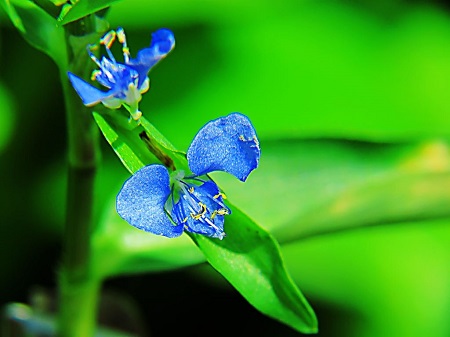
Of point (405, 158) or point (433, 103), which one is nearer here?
point (405, 158)

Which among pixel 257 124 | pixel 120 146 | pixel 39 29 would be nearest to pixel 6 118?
pixel 257 124

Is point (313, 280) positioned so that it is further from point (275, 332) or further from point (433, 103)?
point (433, 103)

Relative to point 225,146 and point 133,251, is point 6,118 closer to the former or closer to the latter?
point 133,251


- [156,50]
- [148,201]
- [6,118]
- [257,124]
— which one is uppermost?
[257,124]

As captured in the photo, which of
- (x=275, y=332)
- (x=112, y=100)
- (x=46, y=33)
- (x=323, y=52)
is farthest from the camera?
(x=323, y=52)

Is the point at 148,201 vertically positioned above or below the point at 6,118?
below

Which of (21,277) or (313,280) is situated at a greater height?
(313,280)

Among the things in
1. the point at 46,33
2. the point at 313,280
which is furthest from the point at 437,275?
the point at 46,33
